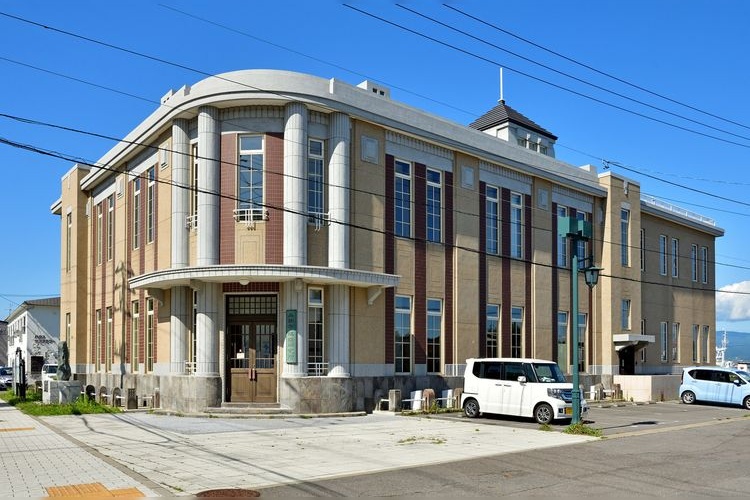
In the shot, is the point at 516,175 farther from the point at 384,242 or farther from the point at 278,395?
the point at 278,395

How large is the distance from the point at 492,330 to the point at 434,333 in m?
3.61

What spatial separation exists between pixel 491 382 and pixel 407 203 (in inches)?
300

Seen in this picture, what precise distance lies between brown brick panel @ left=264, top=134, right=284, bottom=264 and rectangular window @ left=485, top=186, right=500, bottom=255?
33.8 ft

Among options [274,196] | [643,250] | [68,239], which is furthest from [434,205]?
[68,239]

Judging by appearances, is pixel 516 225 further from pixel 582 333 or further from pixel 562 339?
pixel 582 333

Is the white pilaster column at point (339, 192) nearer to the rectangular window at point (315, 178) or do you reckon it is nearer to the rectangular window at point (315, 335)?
the rectangular window at point (315, 178)

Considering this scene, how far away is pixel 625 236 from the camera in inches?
1547

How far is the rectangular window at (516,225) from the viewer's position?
32875mm

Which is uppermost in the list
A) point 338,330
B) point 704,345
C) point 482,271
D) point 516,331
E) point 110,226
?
point 110,226

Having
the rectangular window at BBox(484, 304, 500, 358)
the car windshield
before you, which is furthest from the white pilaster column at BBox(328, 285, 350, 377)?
the rectangular window at BBox(484, 304, 500, 358)

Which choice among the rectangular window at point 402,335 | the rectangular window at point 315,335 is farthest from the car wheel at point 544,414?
the rectangular window at point 315,335

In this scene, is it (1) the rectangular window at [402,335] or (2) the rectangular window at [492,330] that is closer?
(1) the rectangular window at [402,335]

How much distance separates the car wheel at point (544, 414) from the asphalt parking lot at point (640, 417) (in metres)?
0.23

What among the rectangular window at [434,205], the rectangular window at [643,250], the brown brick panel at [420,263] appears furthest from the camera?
the rectangular window at [643,250]
